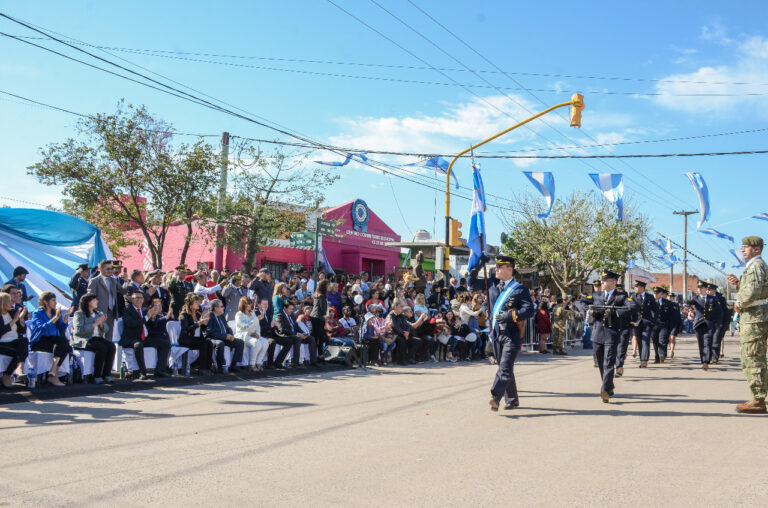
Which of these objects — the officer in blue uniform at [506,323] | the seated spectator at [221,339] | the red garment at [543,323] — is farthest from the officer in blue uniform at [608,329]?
the red garment at [543,323]

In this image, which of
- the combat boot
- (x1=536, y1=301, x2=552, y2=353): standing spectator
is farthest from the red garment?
the combat boot

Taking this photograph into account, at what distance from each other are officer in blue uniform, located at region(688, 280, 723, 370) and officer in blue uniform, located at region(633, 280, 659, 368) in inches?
37.2

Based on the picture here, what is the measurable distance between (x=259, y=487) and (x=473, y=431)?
2867 mm

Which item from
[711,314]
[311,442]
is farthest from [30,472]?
[711,314]

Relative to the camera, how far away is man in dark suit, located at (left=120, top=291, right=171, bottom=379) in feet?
33.4

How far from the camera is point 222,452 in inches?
220

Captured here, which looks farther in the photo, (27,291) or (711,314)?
(711,314)

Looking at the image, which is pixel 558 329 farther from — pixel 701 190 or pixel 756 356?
pixel 756 356

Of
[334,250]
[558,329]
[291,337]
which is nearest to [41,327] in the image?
[291,337]

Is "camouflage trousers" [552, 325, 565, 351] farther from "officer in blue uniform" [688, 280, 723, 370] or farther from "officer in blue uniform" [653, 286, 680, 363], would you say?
"officer in blue uniform" [688, 280, 723, 370]

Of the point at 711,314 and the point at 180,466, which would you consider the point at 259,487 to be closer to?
the point at 180,466

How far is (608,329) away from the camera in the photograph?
31.8ft

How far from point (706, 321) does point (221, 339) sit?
36.3ft

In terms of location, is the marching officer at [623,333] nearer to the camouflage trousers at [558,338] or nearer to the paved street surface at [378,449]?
the paved street surface at [378,449]
